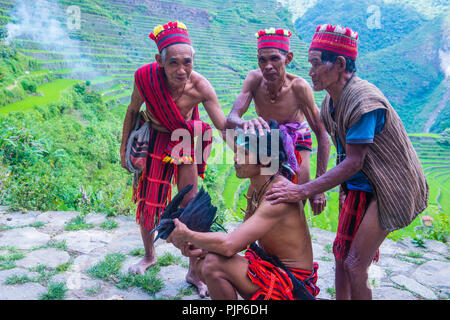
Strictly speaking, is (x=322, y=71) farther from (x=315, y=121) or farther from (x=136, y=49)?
(x=136, y=49)

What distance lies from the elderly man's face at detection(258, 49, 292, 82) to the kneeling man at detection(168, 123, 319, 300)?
1.05 metres

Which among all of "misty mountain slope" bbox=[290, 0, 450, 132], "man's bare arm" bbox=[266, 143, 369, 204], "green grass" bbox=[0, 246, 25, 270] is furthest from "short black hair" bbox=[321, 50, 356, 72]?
"misty mountain slope" bbox=[290, 0, 450, 132]

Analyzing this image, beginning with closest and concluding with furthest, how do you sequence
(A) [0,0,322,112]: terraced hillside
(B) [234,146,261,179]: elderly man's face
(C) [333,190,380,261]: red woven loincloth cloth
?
(B) [234,146,261,179]: elderly man's face < (C) [333,190,380,261]: red woven loincloth cloth < (A) [0,0,322,112]: terraced hillside

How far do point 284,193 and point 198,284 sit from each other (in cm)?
136

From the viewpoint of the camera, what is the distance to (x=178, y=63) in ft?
9.01

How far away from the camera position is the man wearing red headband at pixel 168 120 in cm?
278

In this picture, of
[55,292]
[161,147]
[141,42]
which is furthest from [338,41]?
[141,42]

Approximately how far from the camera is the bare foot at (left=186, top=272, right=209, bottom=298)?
2.91 metres

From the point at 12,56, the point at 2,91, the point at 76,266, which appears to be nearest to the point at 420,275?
the point at 76,266

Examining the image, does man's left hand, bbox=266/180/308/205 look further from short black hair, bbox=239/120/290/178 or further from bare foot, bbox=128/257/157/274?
bare foot, bbox=128/257/157/274

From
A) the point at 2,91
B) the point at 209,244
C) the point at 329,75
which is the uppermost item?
the point at 2,91
